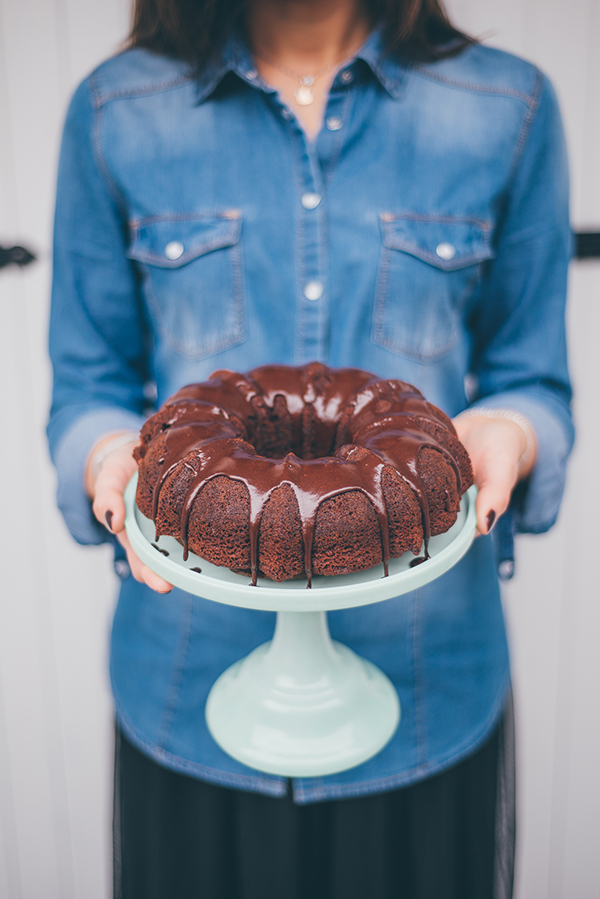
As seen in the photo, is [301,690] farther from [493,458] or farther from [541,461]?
[541,461]

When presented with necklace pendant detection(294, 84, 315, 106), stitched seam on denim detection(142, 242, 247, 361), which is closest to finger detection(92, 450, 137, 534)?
stitched seam on denim detection(142, 242, 247, 361)

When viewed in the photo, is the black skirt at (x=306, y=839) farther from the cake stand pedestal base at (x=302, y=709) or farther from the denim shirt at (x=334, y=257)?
the cake stand pedestal base at (x=302, y=709)

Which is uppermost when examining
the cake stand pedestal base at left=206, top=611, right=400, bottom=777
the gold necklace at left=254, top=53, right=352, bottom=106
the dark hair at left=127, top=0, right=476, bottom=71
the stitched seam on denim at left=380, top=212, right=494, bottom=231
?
the dark hair at left=127, top=0, right=476, bottom=71

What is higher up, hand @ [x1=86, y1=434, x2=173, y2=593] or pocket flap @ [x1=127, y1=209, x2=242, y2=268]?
pocket flap @ [x1=127, y1=209, x2=242, y2=268]

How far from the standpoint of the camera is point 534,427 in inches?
48.2

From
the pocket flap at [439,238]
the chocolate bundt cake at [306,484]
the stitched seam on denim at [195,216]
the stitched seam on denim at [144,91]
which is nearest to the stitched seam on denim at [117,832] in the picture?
the chocolate bundt cake at [306,484]

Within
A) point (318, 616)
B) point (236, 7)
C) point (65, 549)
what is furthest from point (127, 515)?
point (65, 549)

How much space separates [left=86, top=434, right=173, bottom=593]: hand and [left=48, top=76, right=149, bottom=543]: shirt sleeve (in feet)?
0.19

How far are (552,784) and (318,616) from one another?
1729 millimetres

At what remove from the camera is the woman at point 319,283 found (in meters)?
1.25

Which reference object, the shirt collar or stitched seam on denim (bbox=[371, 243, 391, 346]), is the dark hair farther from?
stitched seam on denim (bbox=[371, 243, 391, 346])

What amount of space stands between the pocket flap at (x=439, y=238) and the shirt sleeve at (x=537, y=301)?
0.07 metres

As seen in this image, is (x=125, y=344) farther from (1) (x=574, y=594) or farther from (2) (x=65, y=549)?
(1) (x=574, y=594)

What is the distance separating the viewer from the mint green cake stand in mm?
896
